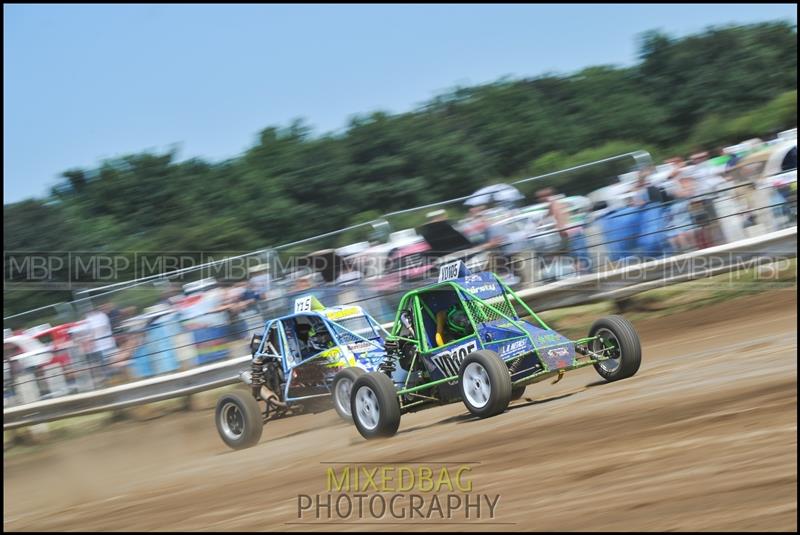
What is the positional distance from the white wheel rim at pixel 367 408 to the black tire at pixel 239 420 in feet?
5.03

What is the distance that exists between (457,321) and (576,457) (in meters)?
2.42

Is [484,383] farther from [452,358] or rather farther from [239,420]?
[239,420]

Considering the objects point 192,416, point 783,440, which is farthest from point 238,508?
point 192,416

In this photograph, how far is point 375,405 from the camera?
7.41 m

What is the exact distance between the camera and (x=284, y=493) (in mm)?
6133

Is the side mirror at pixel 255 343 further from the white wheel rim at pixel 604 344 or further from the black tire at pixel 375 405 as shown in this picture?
the white wheel rim at pixel 604 344

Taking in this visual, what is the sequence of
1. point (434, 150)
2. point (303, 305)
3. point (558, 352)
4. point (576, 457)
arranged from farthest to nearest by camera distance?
point (434, 150)
point (303, 305)
point (558, 352)
point (576, 457)

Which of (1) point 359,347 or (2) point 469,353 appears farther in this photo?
(1) point 359,347

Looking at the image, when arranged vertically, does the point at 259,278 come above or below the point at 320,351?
above

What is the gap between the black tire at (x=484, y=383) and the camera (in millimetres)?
6801

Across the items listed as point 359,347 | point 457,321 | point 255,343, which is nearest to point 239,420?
point 255,343

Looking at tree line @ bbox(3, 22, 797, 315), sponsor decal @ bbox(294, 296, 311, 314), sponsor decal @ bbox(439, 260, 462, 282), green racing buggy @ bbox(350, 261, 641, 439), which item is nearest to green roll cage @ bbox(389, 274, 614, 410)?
green racing buggy @ bbox(350, 261, 641, 439)

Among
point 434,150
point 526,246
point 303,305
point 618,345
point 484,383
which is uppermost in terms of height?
point 434,150

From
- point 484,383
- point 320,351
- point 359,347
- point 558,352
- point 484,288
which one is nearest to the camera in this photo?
point 484,383
